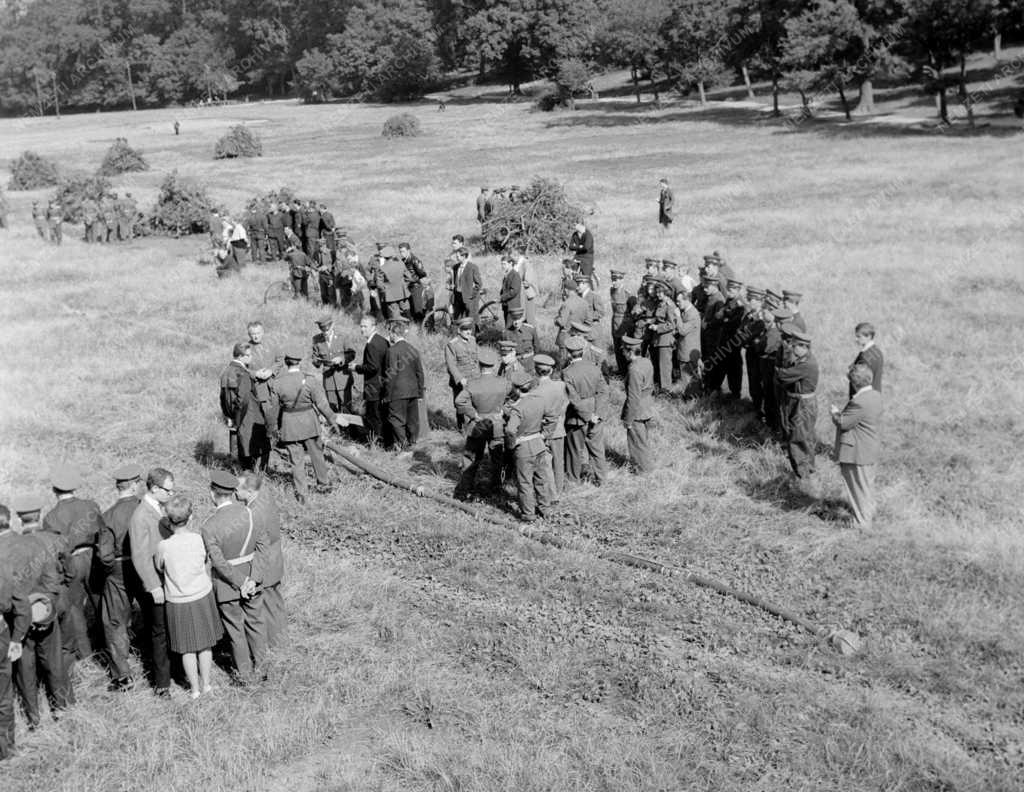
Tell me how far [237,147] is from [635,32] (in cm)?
2863

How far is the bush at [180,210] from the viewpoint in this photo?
108ft

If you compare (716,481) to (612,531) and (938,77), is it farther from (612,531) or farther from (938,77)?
(938,77)

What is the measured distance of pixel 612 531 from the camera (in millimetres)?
10945

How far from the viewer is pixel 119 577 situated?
27.2 feet

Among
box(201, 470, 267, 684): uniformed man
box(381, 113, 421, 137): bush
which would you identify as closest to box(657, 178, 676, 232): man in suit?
box(201, 470, 267, 684): uniformed man

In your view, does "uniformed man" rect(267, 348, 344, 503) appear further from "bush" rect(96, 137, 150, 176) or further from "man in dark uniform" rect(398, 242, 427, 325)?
"bush" rect(96, 137, 150, 176)

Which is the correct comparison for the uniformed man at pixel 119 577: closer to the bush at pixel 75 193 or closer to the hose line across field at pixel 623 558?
the hose line across field at pixel 623 558

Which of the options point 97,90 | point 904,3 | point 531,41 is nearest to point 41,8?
point 97,90

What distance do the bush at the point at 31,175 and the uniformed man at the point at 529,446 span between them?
44326mm

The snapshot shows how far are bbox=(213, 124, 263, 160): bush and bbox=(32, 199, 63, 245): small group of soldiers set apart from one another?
74.0 feet

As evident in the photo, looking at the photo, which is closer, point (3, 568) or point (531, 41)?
point (3, 568)

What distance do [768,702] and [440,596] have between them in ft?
11.3

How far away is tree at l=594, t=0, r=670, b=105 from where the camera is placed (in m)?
66.1

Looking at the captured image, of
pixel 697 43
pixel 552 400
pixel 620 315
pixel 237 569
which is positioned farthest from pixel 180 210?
pixel 697 43
